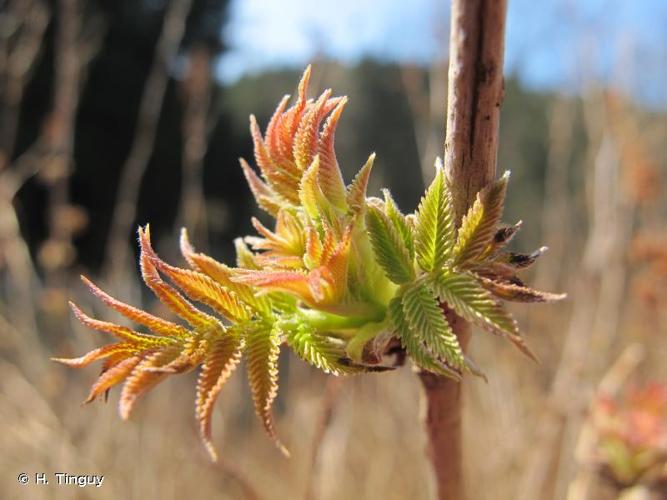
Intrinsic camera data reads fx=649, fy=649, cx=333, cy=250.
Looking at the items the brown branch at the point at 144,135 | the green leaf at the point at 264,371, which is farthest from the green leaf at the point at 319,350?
the brown branch at the point at 144,135

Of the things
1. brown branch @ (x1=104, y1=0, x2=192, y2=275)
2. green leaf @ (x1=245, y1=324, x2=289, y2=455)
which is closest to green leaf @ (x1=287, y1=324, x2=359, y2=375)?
green leaf @ (x1=245, y1=324, x2=289, y2=455)

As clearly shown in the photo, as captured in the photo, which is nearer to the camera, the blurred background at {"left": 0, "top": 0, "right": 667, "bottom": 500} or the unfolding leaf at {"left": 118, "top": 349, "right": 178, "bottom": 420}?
the unfolding leaf at {"left": 118, "top": 349, "right": 178, "bottom": 420}

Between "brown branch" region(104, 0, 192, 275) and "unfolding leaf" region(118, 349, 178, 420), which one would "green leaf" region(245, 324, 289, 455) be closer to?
"unfolding leaf" region(118, 349, 178, 420)

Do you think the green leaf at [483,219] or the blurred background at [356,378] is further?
the blurred background at [356,378]

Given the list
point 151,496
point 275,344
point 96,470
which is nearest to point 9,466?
point 151,496

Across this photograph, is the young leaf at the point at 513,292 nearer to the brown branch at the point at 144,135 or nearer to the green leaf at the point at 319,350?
the green leaf at the point at 319,350

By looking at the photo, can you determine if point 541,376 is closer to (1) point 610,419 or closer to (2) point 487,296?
(1) point 610,419
